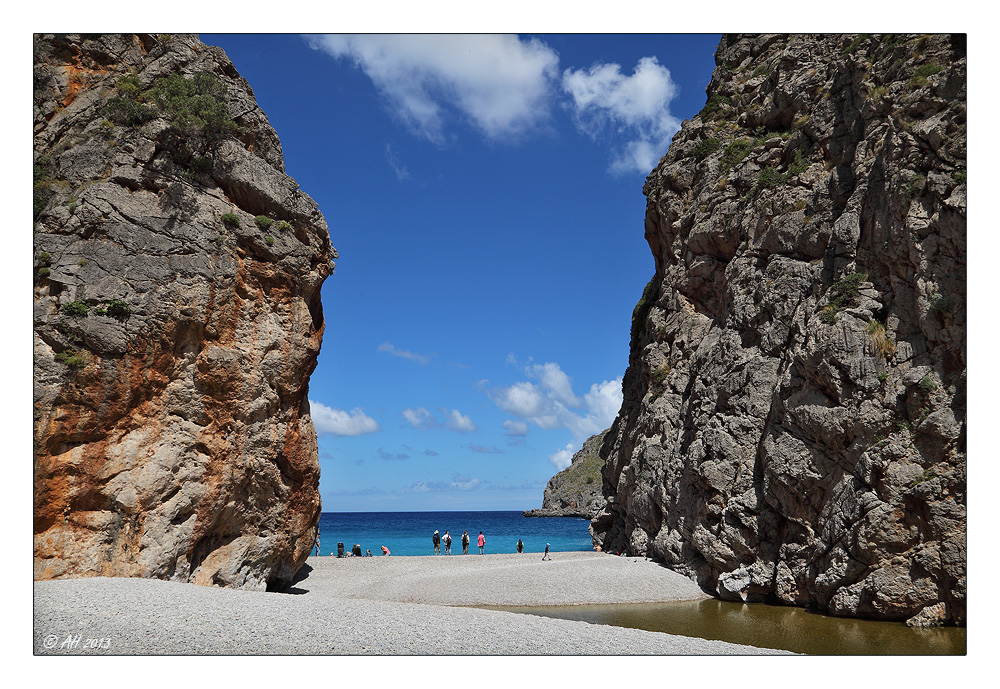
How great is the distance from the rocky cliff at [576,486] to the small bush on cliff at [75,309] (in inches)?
3916

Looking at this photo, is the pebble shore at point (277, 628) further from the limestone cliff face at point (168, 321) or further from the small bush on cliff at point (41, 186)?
the small bush on cliff at point (41, 186)

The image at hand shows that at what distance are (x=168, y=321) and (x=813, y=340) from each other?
20.6 meters

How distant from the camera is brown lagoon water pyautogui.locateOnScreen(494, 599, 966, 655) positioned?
14.7 meters

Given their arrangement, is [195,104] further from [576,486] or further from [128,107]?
[576,486]

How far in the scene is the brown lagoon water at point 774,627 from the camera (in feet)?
48.4

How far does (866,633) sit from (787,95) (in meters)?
23.3

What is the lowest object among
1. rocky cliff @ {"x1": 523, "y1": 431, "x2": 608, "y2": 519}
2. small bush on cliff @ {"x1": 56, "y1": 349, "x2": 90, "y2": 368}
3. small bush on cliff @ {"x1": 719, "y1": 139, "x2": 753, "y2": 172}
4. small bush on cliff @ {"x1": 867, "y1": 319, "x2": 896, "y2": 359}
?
rocky cliff @ {"x1": 523, "y1": 431, "x2": 608, "y2": 519}

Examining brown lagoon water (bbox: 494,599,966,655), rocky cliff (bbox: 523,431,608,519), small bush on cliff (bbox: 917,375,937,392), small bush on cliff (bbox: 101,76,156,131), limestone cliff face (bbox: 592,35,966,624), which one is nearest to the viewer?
brown lagoon water (bbox: 494,599,966,655)

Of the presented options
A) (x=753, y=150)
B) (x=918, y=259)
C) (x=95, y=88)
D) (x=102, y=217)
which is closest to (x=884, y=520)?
(x=918, y=259)

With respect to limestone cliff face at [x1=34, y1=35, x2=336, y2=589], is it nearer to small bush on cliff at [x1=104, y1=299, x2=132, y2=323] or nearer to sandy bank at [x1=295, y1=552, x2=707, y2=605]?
small bush on cliff at [x1=104, y1=299, x2=132, y2=323]

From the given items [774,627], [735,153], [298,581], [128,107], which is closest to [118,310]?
[128,107]

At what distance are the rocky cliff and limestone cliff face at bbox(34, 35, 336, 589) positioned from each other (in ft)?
308

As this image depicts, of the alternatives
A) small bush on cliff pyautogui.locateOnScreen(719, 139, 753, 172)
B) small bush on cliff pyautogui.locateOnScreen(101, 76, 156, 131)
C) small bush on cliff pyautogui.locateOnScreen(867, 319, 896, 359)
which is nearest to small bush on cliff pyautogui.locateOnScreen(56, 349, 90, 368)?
small bush on cliff pyautogui.locateOnScreen(101, 76, 156, 131)

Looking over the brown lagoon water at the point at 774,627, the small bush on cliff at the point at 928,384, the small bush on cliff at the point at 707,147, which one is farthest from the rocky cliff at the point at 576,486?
the small bush on cliff at the point at 928,384
